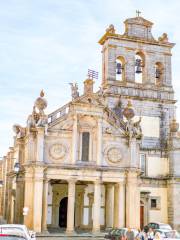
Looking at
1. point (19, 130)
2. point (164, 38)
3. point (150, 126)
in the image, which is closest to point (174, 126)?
point (150, 126)

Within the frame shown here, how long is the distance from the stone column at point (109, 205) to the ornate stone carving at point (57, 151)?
243 inches

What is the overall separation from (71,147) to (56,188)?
5.85 metres

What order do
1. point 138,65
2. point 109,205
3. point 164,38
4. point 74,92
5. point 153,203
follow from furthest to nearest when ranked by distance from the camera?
1. point 164,38
2. point 138,65
3. point 153,203
4. point 109,205
5. point 74,92

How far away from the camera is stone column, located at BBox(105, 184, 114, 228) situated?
40.7 meters

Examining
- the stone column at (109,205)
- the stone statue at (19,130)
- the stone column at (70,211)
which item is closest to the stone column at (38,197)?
the stone column at (70,211)

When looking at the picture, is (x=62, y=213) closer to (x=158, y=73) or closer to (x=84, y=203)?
(x=84, y=203)

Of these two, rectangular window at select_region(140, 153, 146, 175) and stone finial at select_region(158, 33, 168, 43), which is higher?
stone finial at select_region(158, 33, 168, 43)

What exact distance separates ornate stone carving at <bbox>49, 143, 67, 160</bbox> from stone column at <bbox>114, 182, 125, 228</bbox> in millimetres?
5611

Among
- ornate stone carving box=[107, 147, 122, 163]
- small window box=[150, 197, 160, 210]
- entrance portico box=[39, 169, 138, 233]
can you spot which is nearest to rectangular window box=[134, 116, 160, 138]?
small window box=[150, 197, 160, 210]

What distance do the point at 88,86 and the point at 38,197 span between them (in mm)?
10607

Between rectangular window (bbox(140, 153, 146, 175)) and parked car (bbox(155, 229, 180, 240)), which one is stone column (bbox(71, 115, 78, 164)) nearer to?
rectangular window (bbox(140, 153, 146, 175))

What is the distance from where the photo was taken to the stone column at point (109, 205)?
134 ft

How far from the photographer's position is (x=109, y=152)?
3962cm

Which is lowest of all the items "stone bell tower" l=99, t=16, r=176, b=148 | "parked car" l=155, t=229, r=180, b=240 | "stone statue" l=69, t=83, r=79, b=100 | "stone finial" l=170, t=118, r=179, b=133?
"parked car" l=155, t=229, r=180, b=240
